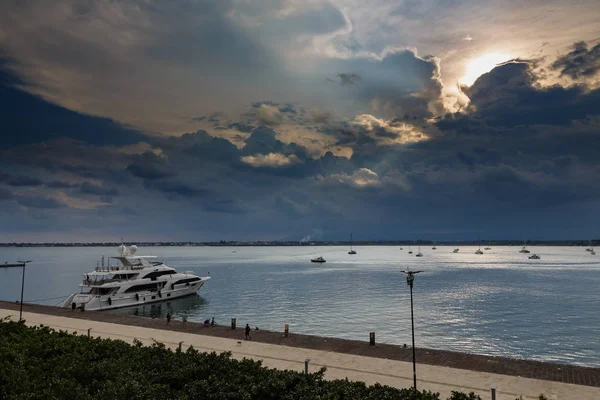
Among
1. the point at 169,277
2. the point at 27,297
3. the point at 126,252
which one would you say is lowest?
the point at 27,297

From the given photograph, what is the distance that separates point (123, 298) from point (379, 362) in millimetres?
54150

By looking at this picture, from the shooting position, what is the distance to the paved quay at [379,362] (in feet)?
71.9

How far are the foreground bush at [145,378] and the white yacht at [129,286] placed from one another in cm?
4455

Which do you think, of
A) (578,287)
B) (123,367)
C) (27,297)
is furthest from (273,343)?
(578,287)

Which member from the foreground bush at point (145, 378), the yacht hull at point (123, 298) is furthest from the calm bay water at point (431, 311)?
the foreground bush at point (145, 378)

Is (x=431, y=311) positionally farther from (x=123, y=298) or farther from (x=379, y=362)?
(x=123, y=298)

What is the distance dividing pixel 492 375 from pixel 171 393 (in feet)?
60.5

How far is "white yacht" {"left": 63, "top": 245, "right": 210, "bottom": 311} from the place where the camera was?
65119 millimetres

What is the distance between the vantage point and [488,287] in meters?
97.2

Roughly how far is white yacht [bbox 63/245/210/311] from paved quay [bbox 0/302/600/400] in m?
27.3

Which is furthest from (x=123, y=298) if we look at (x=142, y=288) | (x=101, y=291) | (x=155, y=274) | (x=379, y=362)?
(x=379, y=362)

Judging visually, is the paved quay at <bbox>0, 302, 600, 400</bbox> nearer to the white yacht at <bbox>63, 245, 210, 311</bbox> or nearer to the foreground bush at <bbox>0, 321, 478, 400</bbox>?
the foreground bush at <bbox>0, 321, 478, 400</bbox>

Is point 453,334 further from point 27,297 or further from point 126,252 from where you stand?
point 27,297

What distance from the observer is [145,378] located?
17844 millimetres
